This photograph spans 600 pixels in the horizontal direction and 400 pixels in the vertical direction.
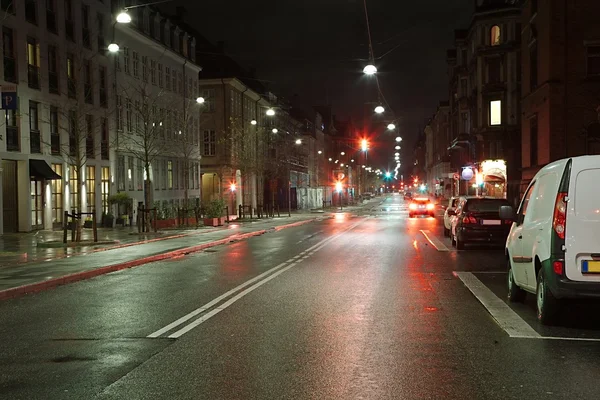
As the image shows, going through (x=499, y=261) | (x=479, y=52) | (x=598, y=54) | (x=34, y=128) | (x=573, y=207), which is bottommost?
(x=499, y=261)

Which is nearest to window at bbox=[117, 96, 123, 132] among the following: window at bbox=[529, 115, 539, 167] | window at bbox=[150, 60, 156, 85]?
window at bbox=[150, 60, 156, 85]

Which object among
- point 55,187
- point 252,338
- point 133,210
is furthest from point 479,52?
point 252,338

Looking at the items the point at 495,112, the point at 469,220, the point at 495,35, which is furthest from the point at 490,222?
the point at 495,35

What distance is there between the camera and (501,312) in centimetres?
934

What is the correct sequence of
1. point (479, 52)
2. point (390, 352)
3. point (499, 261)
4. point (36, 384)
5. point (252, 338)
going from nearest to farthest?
point (36, 384), point (390, 352), point (252, 338), point (499, 261), point (479, 52)

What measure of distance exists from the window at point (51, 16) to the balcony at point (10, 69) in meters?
3.69

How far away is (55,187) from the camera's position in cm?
3297

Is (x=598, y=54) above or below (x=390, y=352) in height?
above

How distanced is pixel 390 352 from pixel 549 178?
11.2ft

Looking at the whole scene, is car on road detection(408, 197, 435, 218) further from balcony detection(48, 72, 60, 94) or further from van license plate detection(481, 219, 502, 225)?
van license plate detection(481, 219, 502, 225)

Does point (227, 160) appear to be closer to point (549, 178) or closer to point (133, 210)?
point (133, 210)

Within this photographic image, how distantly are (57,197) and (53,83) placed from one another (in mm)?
5704

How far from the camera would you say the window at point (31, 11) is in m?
30.2

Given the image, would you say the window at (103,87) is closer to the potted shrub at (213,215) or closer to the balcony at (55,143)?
the balcony at (55,143)
